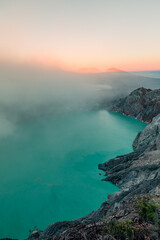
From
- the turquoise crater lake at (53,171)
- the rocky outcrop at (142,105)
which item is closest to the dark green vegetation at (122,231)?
the turquoise crater lake at (53,171)

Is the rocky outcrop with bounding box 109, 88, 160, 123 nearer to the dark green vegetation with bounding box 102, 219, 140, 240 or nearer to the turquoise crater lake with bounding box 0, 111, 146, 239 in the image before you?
the turquoise crater lake with bounding box 0, 111, 146, 239

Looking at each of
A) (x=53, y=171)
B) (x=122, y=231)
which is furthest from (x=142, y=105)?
(x=122, y=231)

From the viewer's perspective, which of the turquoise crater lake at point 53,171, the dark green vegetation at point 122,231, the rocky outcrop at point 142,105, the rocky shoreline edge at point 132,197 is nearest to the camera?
the dark green vegetation at point 122,231

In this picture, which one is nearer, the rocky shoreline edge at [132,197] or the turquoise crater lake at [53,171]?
the rocky shoreline edge at [132,197]

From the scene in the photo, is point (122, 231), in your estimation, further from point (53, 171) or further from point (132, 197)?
point (53, 171)

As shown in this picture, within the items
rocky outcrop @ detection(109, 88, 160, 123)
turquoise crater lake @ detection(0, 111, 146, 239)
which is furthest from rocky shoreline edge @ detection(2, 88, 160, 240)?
turquoise crater lake @ detection(0, 111, 146, 239)

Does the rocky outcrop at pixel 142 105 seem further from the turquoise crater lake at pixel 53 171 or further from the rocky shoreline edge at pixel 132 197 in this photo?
the turquoise crater lake at pixel 53 171

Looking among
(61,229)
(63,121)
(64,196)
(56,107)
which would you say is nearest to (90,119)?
(63,121)
